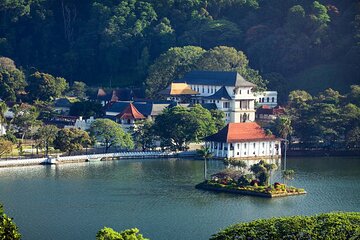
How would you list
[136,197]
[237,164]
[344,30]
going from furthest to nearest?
[344,30], [237,164], [136,197]

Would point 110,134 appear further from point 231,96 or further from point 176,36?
point 176,36

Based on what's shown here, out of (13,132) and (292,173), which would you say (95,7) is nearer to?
(13,132)

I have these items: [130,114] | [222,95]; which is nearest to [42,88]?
[130,114]

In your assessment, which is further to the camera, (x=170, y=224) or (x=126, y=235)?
(x=170, y=224)

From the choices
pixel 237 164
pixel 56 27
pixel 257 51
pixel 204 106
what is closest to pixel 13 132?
pixel 204 106

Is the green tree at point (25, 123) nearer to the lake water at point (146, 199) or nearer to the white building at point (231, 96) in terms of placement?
the lake water at point (146, 199)
